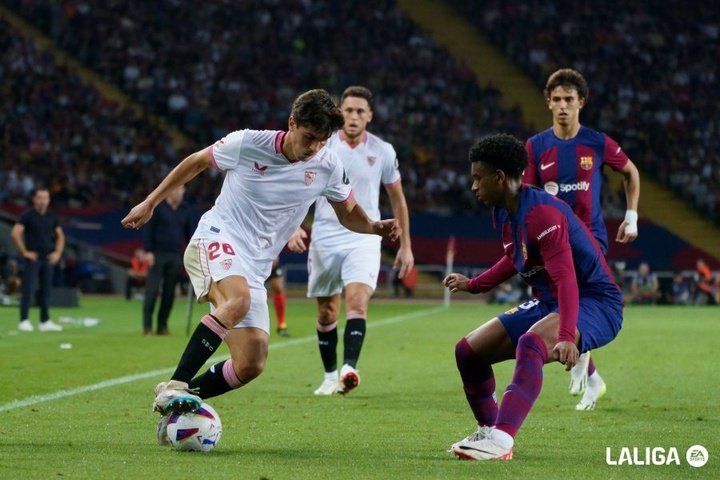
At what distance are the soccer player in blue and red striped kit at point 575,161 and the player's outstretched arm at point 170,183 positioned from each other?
3.27 meters

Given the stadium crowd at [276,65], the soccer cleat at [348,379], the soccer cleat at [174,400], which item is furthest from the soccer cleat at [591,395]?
the stadium crowd at [276,65]

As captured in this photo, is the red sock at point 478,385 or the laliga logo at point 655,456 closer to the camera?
the laliga logo at point 655,456

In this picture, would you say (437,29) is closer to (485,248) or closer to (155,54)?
(155,54)

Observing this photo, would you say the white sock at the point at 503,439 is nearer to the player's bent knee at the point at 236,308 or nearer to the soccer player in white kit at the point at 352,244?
the player's bent knee at the point at 236,308

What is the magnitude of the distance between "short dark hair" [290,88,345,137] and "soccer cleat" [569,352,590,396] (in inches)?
142

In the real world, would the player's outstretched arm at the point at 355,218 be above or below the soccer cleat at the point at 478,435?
above

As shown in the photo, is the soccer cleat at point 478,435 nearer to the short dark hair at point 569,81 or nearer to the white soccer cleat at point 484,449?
the white soccer cleat at point 484,449

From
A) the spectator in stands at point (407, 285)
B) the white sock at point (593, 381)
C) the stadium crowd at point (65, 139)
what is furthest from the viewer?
the stadium crowd at point (65, 139)

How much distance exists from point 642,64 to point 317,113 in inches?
1451

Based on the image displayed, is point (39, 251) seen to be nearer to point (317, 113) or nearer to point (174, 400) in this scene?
point (317, 113)

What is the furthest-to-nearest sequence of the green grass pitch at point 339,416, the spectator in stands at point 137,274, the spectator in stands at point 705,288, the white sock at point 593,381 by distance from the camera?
the spectator in stands at point 705,288 < the spectator in stands at point 137,274 < the white sock at point 593,381 < the green grass pitch at point 339,416

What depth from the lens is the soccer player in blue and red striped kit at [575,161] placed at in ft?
33.8

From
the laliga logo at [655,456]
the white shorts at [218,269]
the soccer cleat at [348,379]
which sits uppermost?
the white shorts at [218,269]

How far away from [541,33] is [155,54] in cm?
1283
